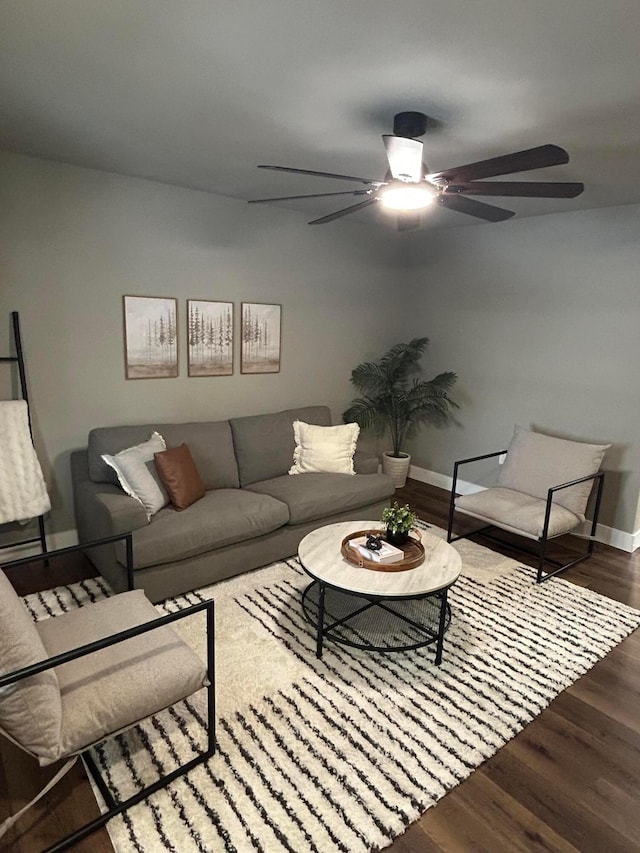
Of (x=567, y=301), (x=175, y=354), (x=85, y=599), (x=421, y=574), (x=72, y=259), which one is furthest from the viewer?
(x=567, y=301)

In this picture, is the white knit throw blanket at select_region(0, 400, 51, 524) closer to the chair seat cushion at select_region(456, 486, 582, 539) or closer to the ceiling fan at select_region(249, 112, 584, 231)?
the ceiling fan at select_region(249, 112, 584, 231)

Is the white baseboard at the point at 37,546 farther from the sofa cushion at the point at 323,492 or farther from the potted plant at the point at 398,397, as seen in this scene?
the potted plant at the point at 398,397

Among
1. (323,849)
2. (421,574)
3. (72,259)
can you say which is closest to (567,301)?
(421,574)

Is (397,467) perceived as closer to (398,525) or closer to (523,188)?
(398,525)

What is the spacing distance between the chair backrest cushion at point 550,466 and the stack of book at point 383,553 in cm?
168

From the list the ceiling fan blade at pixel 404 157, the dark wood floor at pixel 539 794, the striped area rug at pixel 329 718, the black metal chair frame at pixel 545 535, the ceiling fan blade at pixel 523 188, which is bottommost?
the dark wood floor at pixel 539 794

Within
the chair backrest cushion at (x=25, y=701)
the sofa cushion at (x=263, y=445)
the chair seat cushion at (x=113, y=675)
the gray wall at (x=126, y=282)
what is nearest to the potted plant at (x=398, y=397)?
the gray wall at (x=126, y=282)

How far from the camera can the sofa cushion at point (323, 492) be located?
3404mm

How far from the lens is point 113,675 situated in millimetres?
1729

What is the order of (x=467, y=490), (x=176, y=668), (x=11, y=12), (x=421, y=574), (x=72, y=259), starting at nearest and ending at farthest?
(x=11, y=12), (x=176, y=668), (x=421, y=574), (x=72, y=259), (x=467, y=490)

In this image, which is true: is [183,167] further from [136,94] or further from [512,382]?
[512,382]

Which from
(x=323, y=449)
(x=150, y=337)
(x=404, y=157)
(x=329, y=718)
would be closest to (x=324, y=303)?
(x=323, y=449)

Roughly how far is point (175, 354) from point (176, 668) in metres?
2.50

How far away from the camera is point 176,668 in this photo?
1.78 m
